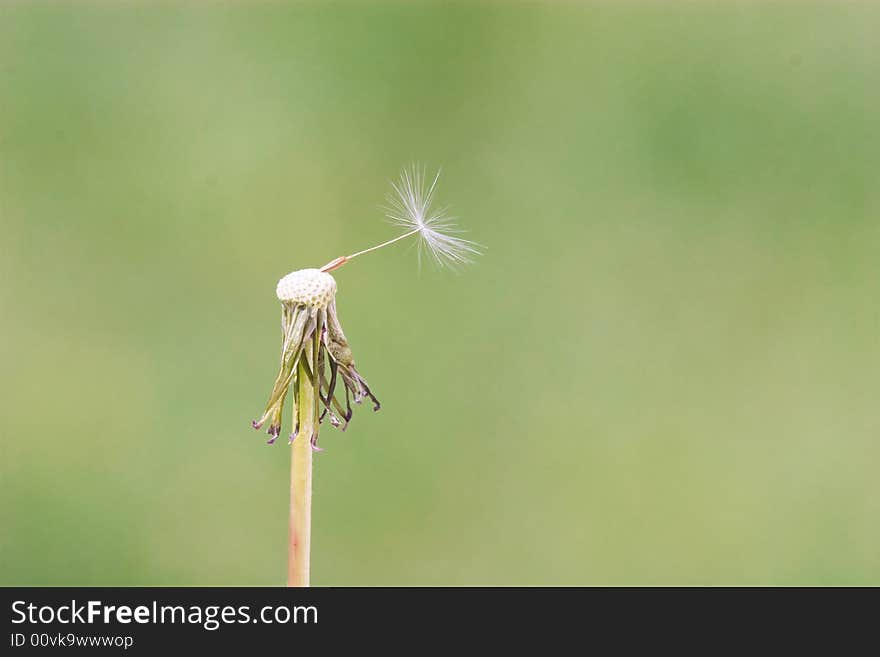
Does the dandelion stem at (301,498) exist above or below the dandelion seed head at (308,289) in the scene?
below

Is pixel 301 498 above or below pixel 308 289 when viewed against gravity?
below

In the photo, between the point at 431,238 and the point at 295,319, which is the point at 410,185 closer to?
the point at 431,238

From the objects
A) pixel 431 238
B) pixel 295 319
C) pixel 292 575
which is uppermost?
pixel 431 238

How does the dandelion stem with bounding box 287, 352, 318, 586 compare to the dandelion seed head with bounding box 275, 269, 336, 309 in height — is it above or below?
below

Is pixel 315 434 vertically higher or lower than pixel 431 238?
lower
